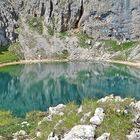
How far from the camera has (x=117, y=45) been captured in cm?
12075

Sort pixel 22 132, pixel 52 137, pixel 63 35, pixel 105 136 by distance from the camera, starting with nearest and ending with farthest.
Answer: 1. pixel 105 136
2. pixel 52 137
3. pixel 22 132
4. pixel 63 35

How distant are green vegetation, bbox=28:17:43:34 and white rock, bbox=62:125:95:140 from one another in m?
109

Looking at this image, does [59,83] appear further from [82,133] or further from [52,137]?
[82,133]

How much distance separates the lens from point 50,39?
124 meters

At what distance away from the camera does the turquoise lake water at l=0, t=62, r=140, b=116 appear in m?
65.1

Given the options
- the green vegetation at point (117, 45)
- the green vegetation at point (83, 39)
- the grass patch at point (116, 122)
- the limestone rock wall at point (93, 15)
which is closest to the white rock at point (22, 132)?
the grass patch at point (116, 122)

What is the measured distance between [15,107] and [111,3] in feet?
234

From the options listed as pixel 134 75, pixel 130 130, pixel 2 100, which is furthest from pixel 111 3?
pixel 130 130

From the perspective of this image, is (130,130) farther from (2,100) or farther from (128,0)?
(128,0)

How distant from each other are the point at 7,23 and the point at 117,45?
3236 centimetres

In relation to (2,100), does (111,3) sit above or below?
above

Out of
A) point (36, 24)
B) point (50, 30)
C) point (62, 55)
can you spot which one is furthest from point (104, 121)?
point (36, 24)

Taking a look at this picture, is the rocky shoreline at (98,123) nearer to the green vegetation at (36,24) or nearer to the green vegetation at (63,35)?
the green vegetation at (63,35)

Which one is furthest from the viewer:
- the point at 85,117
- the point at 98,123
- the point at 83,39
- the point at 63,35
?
the point at 63,35
